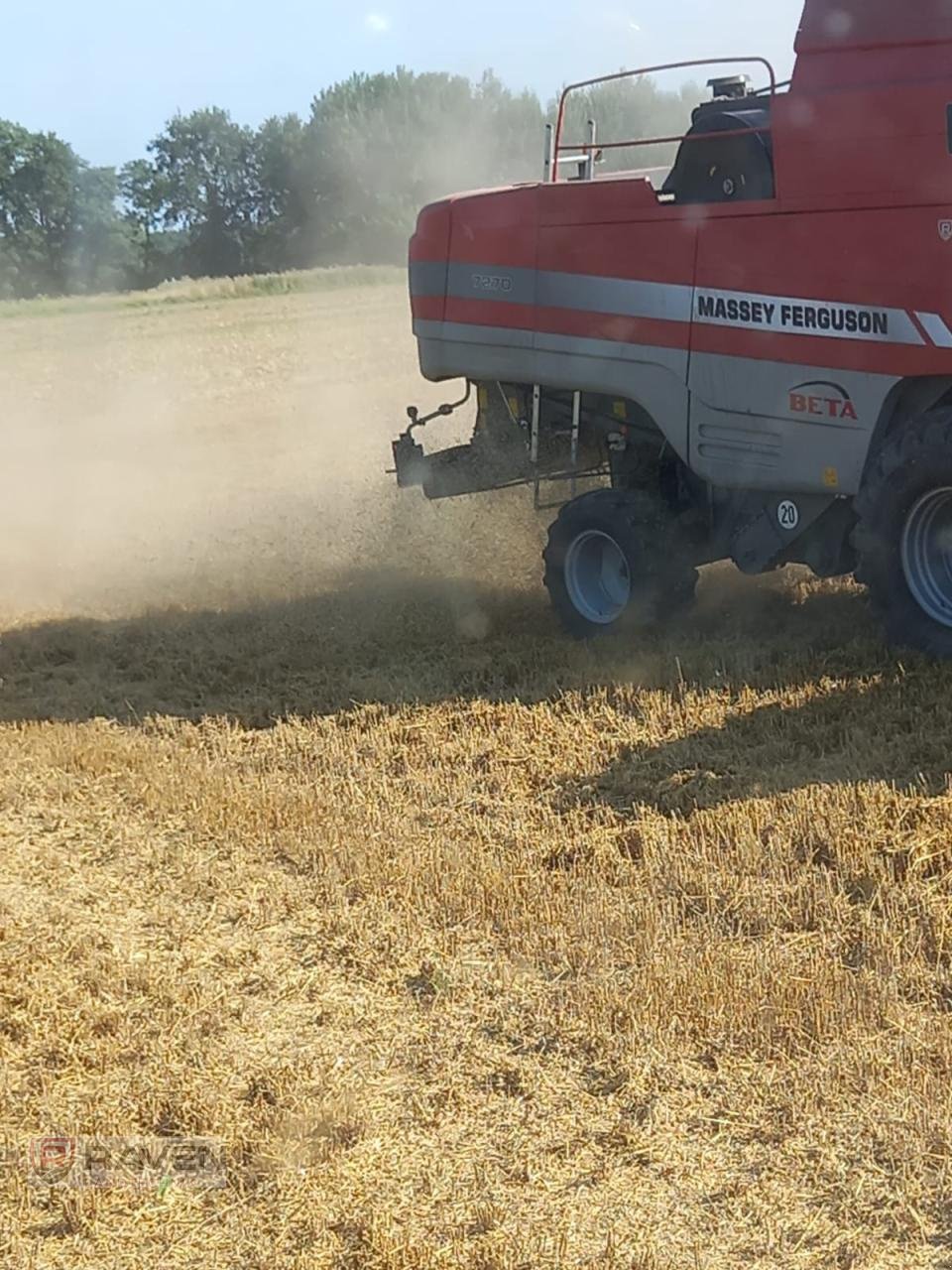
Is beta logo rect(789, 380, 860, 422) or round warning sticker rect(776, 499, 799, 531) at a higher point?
beta logo rect(789, 380, 860, 422)

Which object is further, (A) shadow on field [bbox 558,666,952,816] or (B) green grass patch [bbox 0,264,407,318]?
(B) green grass patch [bbox 0,264,407,318]

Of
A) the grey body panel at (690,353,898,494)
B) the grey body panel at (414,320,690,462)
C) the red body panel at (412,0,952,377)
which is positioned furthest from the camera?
the grey body panel at (414,320,690,462)

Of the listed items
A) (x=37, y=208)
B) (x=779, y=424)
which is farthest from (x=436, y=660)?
(x=37, y=208)

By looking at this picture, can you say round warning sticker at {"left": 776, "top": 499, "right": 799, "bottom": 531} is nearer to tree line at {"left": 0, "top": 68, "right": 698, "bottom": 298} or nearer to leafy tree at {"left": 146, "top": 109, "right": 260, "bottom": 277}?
tree line at {"left": 0, "top": 68, "right": 698, "bottom": 298}

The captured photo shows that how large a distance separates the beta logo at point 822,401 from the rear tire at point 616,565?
3.11 ft

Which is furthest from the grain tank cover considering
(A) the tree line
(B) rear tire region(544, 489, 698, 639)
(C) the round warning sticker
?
(A) the tree line

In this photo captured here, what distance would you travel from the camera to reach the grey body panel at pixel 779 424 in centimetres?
599

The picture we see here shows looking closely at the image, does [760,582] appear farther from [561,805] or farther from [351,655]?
[561,805]

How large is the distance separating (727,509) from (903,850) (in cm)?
263

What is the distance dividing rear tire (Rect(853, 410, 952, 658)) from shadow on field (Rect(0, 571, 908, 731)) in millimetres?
212

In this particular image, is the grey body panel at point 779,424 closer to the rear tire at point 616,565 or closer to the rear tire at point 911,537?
the rear tire at point 911,537

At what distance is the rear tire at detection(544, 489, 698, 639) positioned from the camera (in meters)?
6.87

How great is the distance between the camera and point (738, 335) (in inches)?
246

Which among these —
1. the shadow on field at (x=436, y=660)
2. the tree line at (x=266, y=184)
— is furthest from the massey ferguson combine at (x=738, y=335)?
the tree line at (x=266, y=184)
